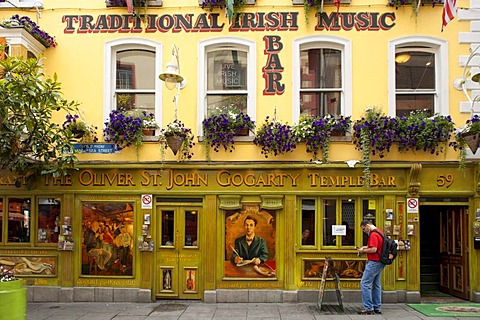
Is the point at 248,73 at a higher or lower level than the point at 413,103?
higher

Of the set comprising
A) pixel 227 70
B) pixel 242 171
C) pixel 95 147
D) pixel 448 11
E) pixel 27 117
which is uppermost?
pixel 448 11

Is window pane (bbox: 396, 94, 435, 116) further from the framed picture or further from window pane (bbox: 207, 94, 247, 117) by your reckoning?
window pane (bbox: 207, 94, 247, 117)

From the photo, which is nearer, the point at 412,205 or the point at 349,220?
the point at 412,205

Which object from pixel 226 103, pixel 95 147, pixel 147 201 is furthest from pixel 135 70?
pixel 147 201

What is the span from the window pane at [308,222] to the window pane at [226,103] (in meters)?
2.56

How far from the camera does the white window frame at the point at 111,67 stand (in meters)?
12.5

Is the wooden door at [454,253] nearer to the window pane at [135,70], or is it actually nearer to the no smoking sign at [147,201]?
the no smoking sign at [147,201]

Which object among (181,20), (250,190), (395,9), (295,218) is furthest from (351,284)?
(181,20)

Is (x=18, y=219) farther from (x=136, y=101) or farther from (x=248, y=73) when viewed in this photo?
(x=248, y=73)

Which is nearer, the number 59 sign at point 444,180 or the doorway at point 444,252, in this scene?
the number 59 sign at point 444,180

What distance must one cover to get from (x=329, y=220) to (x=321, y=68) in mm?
3471

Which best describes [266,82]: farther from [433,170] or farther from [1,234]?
[1,234]

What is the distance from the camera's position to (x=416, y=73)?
12586mm

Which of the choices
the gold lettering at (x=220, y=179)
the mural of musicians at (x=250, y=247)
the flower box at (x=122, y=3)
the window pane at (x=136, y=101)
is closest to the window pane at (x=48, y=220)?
the window pane at (x=136, y=101)
